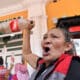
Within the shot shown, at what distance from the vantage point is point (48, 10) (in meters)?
2.61

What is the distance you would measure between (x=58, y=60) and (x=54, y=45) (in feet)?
0.37

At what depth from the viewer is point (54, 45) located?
3.66 feet

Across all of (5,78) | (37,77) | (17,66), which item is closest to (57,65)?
(37,77)

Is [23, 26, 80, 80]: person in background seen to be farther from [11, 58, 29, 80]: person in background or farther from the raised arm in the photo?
[11, 58, 29, 80]: person in background

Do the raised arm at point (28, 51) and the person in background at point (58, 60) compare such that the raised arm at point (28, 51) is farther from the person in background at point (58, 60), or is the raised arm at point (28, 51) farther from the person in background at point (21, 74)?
the person in background at point (21, 74)

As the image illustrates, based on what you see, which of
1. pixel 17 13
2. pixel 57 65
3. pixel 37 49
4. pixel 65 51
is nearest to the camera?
pixel 57 65

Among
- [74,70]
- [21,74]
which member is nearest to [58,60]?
[74,70]

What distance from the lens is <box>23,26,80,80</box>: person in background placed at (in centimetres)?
94

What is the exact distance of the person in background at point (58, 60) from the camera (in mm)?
942

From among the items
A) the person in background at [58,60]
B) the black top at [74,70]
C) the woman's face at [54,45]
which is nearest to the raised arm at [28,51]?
the person in background at [58,60]

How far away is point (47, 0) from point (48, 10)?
0.10 m

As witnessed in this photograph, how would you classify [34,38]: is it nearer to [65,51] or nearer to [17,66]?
[17,66]

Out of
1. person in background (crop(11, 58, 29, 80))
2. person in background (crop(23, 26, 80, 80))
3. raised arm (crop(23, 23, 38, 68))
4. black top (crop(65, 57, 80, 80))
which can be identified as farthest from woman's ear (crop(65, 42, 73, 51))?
person in background (crop(11, 58, 29, 80))

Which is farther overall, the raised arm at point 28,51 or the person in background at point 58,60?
the raised arm at point 28,51
